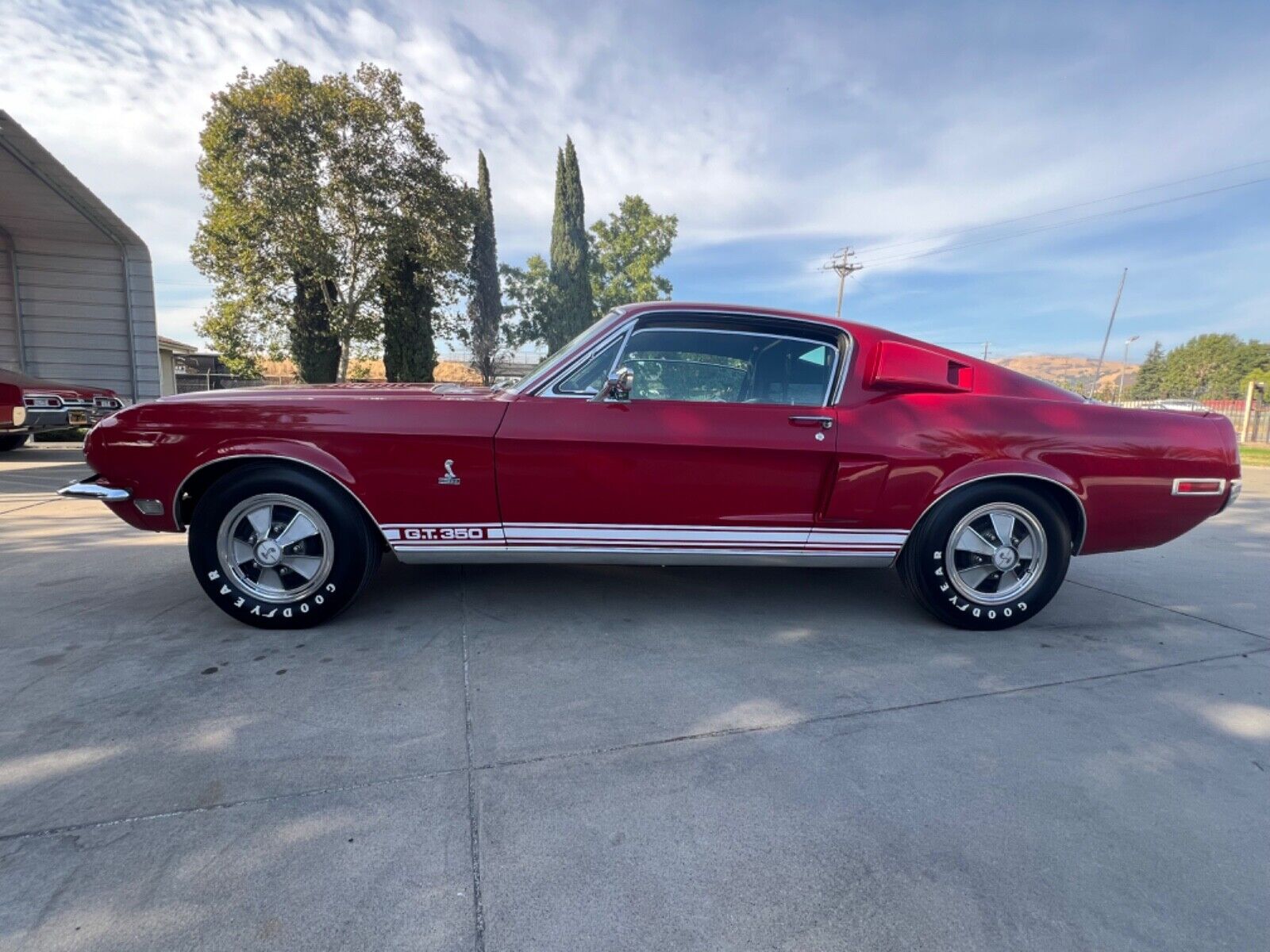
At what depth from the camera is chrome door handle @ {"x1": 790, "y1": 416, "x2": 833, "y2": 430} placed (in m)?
2.86

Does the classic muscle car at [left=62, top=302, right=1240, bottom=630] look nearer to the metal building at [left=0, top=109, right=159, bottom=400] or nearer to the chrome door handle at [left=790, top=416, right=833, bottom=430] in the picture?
the chrome door handle at [left=790, top=416, right=833, bottom=430]

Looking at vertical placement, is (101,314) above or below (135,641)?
above

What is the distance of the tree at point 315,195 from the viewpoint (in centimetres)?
1529

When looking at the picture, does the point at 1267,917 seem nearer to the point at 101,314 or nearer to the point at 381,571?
the point at 381,571

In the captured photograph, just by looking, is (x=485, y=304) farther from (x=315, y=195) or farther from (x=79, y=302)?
(x=79, y=302)

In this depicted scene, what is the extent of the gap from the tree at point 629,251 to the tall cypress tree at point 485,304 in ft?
17.1

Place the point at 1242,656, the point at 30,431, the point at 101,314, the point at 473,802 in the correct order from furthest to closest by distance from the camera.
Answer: the point at 101,314 < the point at 30,431 < the point at 1242,656 < the point at 473,802

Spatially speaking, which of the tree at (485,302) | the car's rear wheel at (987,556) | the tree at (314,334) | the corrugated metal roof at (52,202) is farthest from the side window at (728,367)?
the tree at (485,302)

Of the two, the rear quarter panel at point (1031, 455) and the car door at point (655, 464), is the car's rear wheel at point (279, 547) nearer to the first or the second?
the car door at point (655, 464)

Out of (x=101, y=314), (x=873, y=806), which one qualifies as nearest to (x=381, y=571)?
(x=873, y=806)

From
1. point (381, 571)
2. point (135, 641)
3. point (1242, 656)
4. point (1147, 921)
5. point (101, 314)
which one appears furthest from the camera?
point (101, 314)

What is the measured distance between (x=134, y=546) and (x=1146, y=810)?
558cm

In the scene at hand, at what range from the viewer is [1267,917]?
4.68 feet

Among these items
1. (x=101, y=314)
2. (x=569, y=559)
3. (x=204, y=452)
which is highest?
(x=101, y=314)
